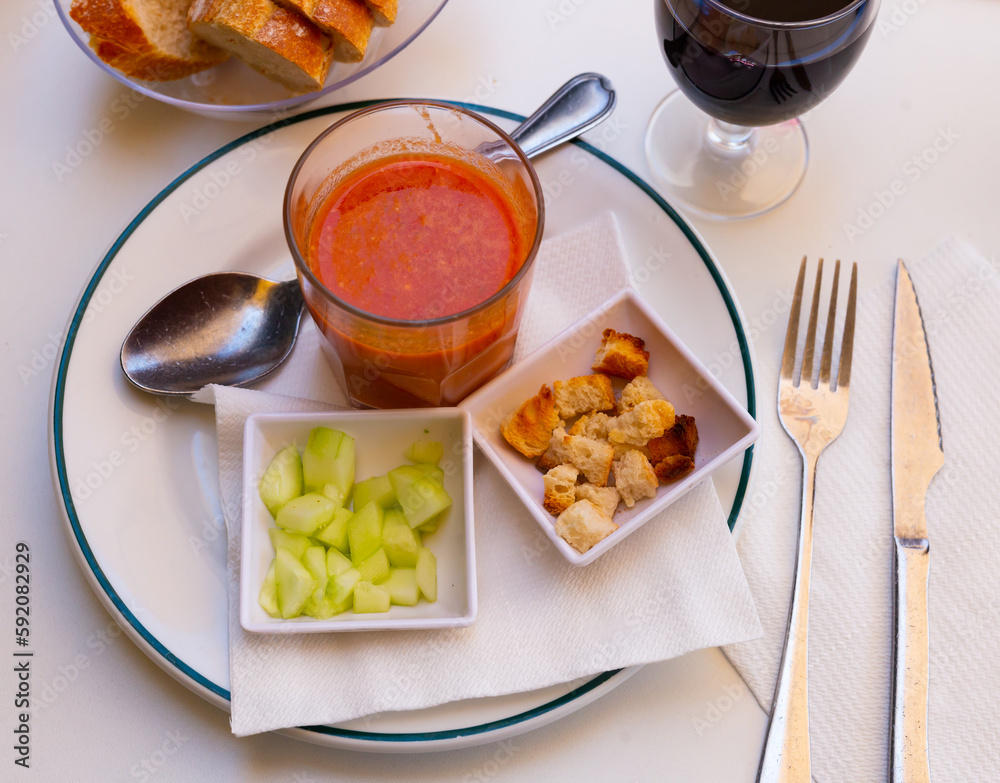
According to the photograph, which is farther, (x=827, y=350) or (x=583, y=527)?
(x=827, y=350)

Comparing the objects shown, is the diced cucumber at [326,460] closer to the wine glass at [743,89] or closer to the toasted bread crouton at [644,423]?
the toasted bread crouton at [644,423]

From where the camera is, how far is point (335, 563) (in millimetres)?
1444

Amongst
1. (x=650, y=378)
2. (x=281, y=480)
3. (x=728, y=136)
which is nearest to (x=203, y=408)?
(x=281, y=480)

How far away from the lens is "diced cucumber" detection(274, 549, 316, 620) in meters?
1.38

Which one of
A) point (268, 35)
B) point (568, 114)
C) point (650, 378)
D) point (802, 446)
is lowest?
point (802, 446)

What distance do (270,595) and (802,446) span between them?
1058 mm

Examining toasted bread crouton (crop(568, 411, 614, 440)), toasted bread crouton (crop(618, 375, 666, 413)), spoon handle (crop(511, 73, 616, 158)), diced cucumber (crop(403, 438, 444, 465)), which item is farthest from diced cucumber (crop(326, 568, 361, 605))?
spoon handle (crop(511, 73, 616, 158))

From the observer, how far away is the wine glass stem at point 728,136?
189 cm

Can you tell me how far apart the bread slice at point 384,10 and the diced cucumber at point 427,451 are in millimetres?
933

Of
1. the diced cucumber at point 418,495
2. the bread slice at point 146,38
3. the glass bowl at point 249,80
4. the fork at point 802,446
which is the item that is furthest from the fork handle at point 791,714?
the bread slice at point 146,38

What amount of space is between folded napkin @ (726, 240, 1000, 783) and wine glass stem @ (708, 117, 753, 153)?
46 centimetres

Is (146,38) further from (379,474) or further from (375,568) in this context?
(375,568)

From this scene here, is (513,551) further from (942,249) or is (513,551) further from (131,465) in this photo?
(942,249)

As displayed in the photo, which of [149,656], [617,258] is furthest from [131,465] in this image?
[617,258]
